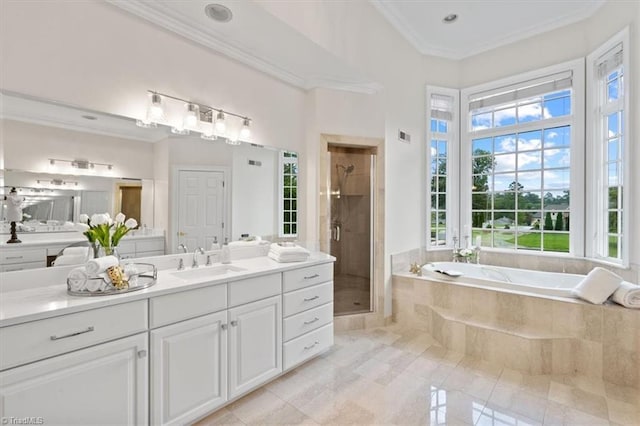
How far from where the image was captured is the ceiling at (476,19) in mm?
3092

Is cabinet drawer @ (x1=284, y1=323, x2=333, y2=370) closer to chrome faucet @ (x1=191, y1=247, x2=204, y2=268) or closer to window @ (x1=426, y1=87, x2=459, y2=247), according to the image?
chrome faucet @ (x1=191, y1=247, x2=204, y2=268)

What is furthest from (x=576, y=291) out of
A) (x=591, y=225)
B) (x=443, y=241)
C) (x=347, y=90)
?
(x=347, y=90)

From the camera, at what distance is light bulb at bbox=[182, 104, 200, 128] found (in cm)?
227

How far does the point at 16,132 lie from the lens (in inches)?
64.6

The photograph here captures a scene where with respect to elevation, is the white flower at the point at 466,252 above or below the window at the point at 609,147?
below

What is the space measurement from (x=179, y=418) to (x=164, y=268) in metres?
0.96

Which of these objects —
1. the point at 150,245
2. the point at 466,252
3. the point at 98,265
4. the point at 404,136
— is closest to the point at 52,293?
the point at 98,265

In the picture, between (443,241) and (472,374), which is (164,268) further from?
(443,241)

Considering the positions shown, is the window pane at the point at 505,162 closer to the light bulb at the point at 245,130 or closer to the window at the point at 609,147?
the window at the point at 609,147

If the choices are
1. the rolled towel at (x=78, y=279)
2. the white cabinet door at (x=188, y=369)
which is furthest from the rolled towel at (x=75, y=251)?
the white cabinet door at (x=188, y=369)

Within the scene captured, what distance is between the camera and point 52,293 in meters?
1.55

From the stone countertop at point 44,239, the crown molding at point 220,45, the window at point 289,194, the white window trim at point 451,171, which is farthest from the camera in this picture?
the white window trim at point 451,171

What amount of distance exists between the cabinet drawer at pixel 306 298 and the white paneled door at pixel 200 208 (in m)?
0.76

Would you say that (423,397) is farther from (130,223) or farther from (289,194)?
(130,223)
